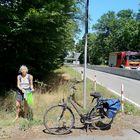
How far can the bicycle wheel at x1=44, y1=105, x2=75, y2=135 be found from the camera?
10.3 metres

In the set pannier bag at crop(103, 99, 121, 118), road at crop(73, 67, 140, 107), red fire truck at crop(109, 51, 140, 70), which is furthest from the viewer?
red fire truck at crop(109, 51, 140, 70)

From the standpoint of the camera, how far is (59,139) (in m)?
9.65

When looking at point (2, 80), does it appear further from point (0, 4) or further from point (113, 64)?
point (113, 64)

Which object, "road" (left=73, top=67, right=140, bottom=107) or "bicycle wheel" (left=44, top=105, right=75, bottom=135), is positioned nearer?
"bicycle wheel" (left=44, top=105, right=75, bottom=135)

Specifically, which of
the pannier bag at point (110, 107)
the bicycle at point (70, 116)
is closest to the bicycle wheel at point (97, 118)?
the bicycle at point (70, 116)

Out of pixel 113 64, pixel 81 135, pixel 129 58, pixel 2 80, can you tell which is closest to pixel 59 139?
pixel 81 135

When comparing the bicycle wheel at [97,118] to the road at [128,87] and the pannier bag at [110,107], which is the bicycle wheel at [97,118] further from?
the road at [128,87]

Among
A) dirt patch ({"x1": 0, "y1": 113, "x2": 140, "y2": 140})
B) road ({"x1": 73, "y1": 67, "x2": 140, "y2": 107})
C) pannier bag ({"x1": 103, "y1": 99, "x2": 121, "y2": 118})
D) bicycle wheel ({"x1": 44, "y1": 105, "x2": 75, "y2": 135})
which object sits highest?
pannier bag ({"x1": 103, "y1": 99, "x2": 121, "y2": 118})

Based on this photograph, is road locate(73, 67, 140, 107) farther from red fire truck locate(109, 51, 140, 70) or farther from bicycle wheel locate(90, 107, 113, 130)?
red fire truck locate(109, 51, 140, 70)

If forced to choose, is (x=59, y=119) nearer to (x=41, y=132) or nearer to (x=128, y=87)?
(x=41, y=132)

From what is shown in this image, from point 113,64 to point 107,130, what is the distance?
2648 inches

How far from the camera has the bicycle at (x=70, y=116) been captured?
10.3m

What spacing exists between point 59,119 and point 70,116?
0.29 m

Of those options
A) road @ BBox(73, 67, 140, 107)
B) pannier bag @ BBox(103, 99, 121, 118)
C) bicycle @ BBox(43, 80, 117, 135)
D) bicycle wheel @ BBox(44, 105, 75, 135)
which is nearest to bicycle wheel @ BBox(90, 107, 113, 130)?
bicycle @ BBox(43, 80, 117, 135)
